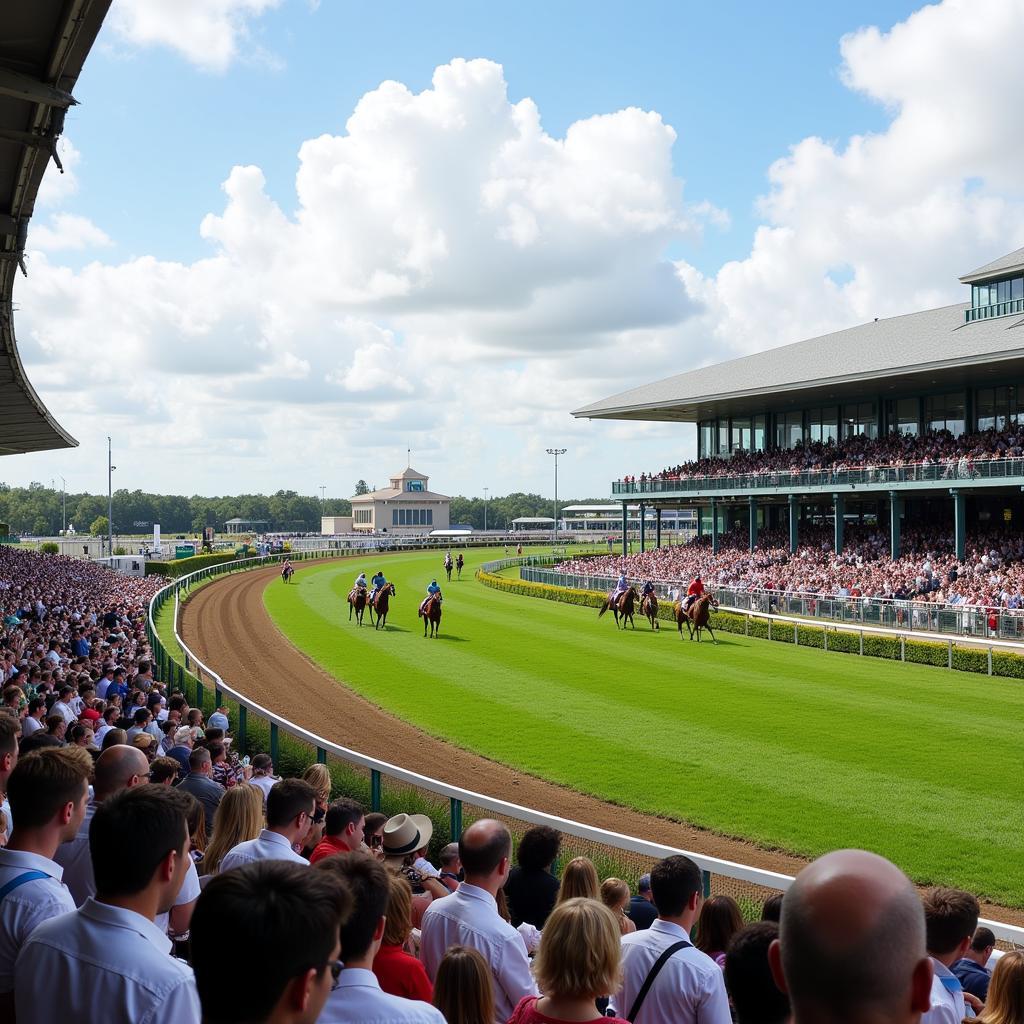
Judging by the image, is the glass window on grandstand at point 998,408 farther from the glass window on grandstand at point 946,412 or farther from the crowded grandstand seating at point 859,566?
the crowded grandstand seating at point 859,566

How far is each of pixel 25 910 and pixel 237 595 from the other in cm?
3536

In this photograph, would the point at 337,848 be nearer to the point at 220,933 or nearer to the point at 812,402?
the point at 220,933

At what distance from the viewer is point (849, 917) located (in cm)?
157

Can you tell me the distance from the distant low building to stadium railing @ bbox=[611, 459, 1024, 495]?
229ft

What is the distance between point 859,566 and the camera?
3027cm

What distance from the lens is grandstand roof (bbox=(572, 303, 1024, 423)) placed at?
101ft

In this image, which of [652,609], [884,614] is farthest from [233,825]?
[652,609]

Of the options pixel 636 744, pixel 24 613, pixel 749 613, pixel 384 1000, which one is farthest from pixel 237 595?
pixel 384 1000

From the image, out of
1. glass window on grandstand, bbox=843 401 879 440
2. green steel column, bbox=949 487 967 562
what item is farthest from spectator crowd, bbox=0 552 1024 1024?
glass window on grandstand, bbox=843 401 879 440

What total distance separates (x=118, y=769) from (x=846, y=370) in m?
32.6

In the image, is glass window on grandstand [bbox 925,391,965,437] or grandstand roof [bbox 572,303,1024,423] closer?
grandstand roof [bbox 572,303,1024,423]

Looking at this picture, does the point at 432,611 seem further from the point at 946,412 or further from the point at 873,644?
the point at 946,412

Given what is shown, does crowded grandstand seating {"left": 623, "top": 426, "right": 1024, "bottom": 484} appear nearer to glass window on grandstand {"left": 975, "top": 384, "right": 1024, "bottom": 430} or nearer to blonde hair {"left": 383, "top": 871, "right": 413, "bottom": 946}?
glass window on grandstand {"left": 975, "top": 384, "right": 1024, "bottom": 430}

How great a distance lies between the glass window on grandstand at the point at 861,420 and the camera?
119ft
